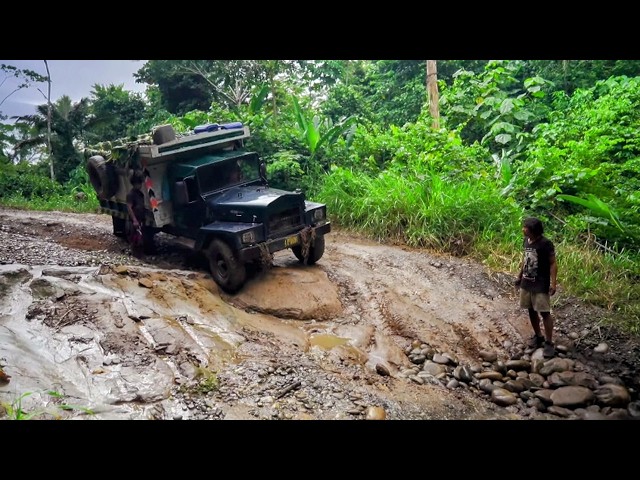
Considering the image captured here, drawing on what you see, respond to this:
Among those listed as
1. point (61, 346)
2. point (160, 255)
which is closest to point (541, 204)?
point (160, 255)

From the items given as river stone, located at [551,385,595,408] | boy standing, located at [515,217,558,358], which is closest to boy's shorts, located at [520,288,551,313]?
boy standing, located at [515,217,558,358]

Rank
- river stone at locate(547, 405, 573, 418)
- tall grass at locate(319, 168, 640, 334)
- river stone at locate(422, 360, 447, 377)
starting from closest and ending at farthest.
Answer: river stone at locate(547, 405, 573, 418), river stone at locate(422, 360, 447, 377), tall grass at locate(319, 168, 640, 334)

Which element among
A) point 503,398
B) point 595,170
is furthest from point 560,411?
point 595,170

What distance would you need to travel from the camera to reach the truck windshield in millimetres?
6582

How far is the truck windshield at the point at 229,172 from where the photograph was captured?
259 inches

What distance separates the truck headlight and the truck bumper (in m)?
0.08

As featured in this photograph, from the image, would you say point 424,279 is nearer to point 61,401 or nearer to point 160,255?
point 160,255

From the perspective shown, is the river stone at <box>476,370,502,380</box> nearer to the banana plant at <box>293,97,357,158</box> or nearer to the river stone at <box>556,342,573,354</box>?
the river stone at <box>556,342,573,354</box>

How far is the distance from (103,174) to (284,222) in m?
3.00

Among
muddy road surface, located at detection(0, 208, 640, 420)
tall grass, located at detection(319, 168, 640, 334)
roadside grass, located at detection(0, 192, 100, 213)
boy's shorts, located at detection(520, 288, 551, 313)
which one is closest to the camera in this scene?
muddy road surface, located at detection(0, 208, 640, 420)

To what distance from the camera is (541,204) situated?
754 centimetres

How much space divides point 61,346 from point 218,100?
10.7 m

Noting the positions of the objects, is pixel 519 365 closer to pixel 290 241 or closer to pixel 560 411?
pixel 560 411

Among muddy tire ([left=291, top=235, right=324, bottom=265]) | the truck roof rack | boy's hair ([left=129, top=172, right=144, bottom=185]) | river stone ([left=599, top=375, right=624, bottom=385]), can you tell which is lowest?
river stone ([left=599, top=375, right=624, bottom=385])
